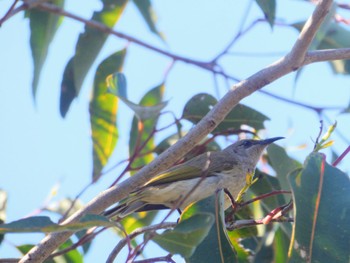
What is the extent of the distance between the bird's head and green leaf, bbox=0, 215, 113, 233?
2.11 meters

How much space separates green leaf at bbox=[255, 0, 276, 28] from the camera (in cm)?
355

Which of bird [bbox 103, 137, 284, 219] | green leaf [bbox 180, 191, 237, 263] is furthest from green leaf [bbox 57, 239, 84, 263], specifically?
green leaf [bbox 180, 191, 237, 263]

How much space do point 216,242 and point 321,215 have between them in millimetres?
428

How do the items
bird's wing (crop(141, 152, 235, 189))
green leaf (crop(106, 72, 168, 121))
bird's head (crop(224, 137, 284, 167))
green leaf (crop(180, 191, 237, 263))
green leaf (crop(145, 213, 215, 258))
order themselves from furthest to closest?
bird's head (crop(224, 137, 284, 167))
bird's wing (crop(141, 152, 235, 189))
green leaf (crop(106, 72, 168, 121))
green leaf (crop(180, 191, 237, 263))
green leaf (crop(145, 213, 215, 258))

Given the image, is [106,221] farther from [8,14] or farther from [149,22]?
[149,22]

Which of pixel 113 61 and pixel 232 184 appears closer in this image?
pixel 232 184

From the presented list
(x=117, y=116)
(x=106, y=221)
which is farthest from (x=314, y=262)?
(x=117, y=116)

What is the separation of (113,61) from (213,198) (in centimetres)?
216

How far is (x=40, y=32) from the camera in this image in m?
4.64

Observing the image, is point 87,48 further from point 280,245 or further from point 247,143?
point 280,245

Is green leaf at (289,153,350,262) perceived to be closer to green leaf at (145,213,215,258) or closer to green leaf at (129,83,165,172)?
green leaf at (145,213,215,258)

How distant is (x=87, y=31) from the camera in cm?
472

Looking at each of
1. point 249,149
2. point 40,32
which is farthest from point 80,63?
point 249,149

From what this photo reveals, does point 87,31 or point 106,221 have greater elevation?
point 87,31
